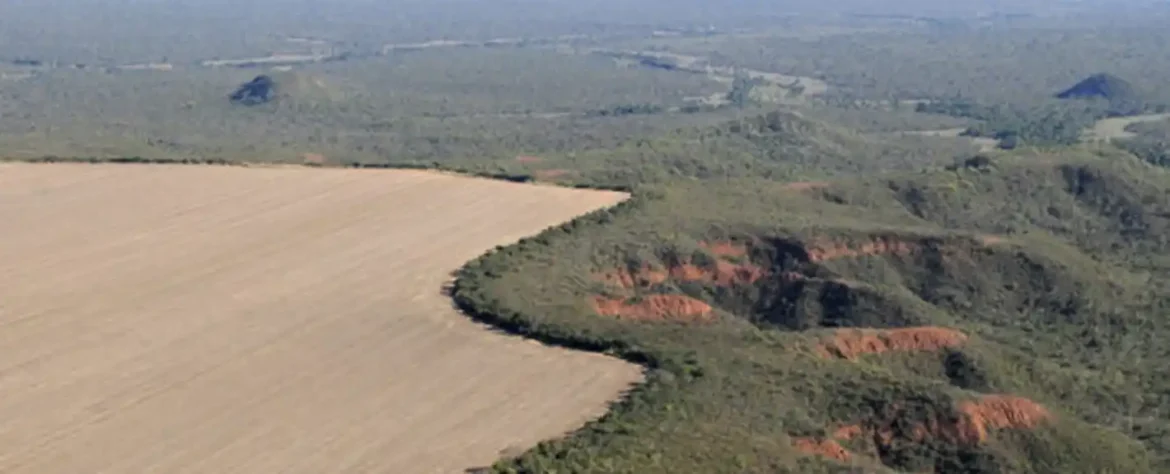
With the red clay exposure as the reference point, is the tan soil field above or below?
above

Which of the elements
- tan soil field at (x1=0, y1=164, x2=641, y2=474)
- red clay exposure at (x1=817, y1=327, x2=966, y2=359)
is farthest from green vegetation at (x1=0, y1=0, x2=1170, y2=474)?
tan soil field at (x1=0, y1=164, x2=641, y2=474)

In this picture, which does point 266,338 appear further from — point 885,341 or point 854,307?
point 854,307

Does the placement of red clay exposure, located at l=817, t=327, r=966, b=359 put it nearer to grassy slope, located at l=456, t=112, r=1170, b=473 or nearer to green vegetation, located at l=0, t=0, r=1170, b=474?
green vegetation, located at l=0, t=0, r=1170, b=474

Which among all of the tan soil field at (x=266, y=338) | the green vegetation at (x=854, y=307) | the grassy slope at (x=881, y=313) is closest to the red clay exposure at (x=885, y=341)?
the green vegetation at (x=854, y=307)

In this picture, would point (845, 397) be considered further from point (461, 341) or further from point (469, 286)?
point (469, 286)

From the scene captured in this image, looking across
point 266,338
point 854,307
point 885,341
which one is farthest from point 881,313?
point 266,338

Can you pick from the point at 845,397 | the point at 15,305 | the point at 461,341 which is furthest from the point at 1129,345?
the point at 15,305
